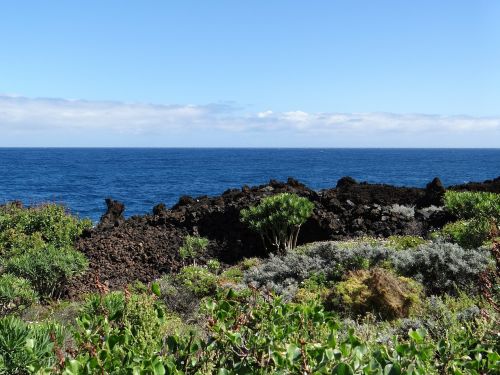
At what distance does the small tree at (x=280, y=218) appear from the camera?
14802 mm

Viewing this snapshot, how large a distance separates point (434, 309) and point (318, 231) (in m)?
8.13

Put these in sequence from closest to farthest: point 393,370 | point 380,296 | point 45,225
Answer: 1. point 393,370
2. point 380,296
3. point 45,225

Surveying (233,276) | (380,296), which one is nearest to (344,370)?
(380,296)

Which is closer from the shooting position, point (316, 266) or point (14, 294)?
point (14, 294)

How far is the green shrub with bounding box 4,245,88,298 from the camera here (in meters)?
11.3

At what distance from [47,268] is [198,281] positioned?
3.17m

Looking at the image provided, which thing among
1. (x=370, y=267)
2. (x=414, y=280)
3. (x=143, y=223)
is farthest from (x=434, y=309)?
(x=143, y=223)

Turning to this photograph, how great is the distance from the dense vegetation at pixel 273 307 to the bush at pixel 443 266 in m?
0.03

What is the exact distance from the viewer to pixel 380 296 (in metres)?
8.77

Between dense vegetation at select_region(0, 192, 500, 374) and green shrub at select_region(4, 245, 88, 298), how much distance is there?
0.03m

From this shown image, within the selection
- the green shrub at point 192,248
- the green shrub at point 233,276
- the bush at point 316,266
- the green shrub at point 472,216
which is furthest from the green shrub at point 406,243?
the green shrub at point 192,248

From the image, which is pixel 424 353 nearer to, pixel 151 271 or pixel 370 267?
pixel 370 267

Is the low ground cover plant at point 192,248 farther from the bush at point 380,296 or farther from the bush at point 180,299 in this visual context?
the bush at point 380,296

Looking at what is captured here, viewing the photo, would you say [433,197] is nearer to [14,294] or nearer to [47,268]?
[47,268]
